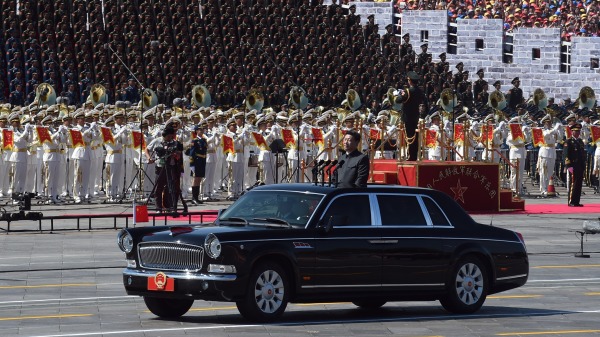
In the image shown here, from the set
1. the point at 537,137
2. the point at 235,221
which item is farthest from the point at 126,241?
the point at 537,137

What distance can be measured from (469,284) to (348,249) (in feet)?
5.38

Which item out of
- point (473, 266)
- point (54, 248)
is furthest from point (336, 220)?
point (54, 248)

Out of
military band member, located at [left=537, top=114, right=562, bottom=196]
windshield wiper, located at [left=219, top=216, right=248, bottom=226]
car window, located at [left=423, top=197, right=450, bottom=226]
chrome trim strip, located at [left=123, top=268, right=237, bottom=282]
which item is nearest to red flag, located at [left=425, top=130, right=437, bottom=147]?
military band member, located at [left=537, top=114, right=562, bottom=196]

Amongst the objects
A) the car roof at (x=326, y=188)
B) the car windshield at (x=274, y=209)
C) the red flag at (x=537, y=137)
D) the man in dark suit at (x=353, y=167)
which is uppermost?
the red flag at (x=537, y=137)

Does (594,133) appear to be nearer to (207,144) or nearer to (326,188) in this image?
(207,144)

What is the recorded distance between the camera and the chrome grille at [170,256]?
15375 millimetres

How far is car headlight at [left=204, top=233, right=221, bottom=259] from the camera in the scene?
1517 cm

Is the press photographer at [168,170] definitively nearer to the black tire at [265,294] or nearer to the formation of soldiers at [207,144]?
the formation of soldiers at [207,144]

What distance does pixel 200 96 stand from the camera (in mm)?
42969

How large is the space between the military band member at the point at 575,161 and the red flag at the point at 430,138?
494 cm

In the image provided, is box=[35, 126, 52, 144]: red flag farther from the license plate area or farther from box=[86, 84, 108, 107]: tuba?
the license plate area

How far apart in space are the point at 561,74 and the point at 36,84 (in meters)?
23.2

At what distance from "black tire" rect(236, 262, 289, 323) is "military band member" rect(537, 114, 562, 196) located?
26.7 metres

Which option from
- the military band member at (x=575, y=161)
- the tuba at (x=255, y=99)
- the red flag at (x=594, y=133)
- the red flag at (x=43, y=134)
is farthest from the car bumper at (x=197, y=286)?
the red flag at (x=594, y=133)
